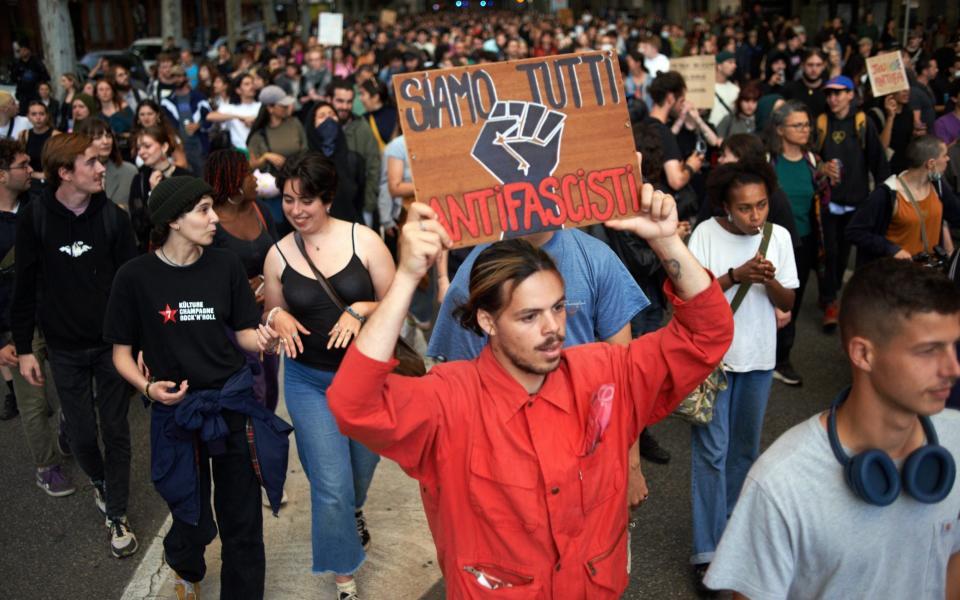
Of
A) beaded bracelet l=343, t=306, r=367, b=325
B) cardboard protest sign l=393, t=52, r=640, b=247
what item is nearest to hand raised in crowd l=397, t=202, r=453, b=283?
cardboard protest sign l=393, t=52, r=640, b=247

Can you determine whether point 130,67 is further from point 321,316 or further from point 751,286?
point 751,286

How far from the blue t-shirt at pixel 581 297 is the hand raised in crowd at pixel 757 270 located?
2.41 ft

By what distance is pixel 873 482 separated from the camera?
227cm

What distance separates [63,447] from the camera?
6094 millimetres

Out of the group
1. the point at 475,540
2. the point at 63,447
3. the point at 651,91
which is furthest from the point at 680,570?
the point at 651,91

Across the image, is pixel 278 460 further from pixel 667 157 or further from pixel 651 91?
pixel 651 91

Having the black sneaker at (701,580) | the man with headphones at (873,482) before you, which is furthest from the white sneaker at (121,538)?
the man with headphones at (873,482)

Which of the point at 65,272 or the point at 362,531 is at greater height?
the point at 65,272

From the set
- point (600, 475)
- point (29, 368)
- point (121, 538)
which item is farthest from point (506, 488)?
point (29, 368)

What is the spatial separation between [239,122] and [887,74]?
6.73m

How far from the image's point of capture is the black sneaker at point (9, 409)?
6.87 m

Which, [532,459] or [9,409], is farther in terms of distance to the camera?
[9,409]

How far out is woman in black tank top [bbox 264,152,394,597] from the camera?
14.0 ft

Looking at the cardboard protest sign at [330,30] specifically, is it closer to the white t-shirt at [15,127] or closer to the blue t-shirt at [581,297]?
the white t-shirt at [15,127]
